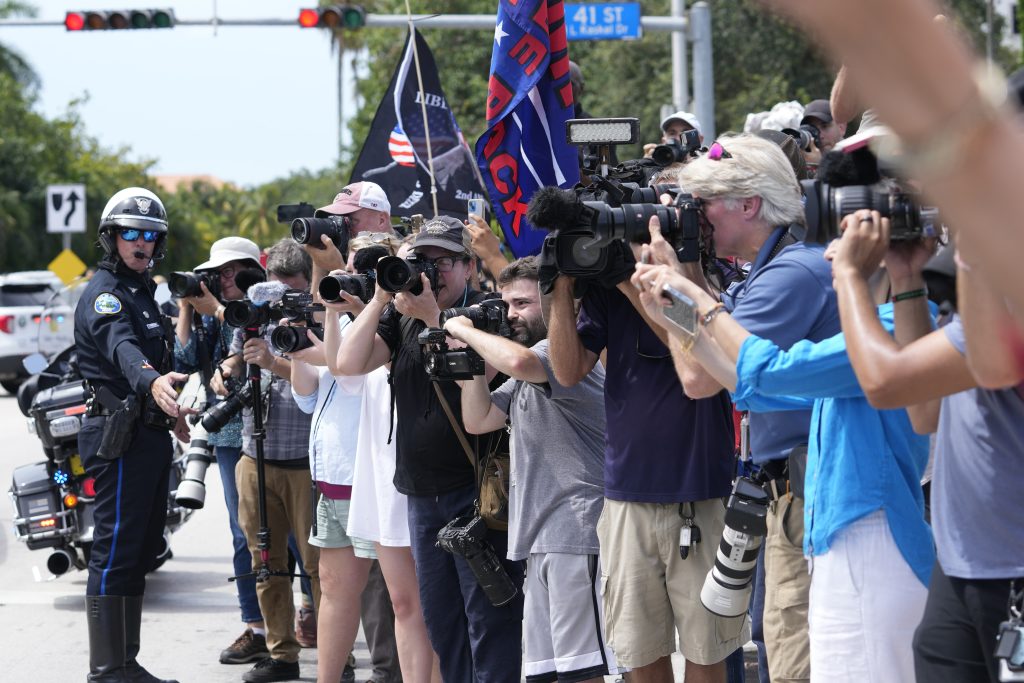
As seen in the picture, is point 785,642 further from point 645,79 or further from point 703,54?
point 645,79

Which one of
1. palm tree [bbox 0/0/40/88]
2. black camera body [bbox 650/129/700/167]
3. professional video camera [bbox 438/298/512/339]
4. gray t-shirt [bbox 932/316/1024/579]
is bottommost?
gray t-shirt [bbox 932/316/1024/579]

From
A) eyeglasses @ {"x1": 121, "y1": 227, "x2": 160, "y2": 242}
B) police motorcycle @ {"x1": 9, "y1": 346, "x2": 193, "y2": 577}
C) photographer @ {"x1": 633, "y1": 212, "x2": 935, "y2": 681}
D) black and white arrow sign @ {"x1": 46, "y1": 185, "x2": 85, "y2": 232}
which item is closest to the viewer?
photographer @ {"x1": 633, "y1": 212, "x2": 935, "y2": 681}

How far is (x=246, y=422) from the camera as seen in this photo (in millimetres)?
6539

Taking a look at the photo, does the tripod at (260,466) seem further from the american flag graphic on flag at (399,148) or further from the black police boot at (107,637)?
the american flag graphic on flag at (399,148)

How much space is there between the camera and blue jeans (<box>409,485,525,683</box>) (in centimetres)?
475

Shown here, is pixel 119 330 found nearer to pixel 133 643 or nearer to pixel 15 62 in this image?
pixel 133 643

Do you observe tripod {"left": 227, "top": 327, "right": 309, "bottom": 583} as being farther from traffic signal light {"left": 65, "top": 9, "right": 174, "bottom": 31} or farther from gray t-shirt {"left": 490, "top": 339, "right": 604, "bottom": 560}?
traffic signal light {"left": 65, "top": 9, "right": 174, "bottom": 31}

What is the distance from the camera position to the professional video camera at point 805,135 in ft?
21.0

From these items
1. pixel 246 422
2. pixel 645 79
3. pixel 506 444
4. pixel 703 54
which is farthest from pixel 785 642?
pixel 645 79

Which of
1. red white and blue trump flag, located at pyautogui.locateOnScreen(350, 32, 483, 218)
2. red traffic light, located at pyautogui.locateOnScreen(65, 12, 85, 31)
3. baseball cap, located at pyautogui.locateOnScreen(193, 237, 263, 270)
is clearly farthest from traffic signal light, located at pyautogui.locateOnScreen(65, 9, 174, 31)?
baseball cap, located at pyautogui.locateOnScreen(193, 237, 263, 270)

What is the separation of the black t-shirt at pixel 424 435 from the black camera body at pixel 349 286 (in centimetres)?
26

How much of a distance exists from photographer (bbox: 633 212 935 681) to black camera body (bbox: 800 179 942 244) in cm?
30

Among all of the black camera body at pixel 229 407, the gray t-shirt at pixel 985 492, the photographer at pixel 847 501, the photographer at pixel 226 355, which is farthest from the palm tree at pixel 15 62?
the gray t-shirt at pixel 985 492

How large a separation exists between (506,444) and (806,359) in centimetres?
210
